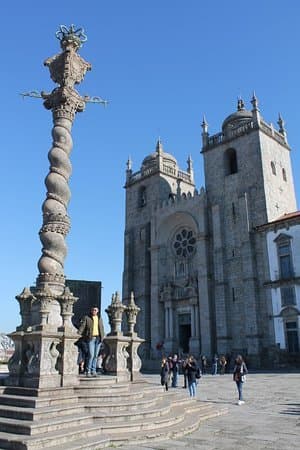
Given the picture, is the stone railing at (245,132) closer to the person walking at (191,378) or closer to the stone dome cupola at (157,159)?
the stone dome cupola at (157,159)

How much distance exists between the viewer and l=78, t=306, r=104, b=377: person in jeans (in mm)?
10742

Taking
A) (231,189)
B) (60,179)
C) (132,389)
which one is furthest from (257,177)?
(132,389)

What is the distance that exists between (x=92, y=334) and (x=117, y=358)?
3.88ft

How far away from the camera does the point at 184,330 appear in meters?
37.0

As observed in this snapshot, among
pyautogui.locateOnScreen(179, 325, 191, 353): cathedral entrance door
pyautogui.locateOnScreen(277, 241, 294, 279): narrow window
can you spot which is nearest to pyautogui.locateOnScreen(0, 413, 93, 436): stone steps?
pyautogui.locateOnScreen(277, 241, 294, 279): narrow window

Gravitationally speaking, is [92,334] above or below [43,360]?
above

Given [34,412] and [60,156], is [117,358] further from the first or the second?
[60,156]

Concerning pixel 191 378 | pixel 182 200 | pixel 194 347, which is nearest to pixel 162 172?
pixel 182 200

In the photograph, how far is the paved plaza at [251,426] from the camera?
721 cm

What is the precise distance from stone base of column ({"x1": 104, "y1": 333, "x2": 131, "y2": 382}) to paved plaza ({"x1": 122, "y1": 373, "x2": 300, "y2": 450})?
2729mm

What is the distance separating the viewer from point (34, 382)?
901cm

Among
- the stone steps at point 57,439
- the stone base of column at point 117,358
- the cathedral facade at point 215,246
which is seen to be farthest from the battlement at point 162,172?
the stone steps at point 57,439

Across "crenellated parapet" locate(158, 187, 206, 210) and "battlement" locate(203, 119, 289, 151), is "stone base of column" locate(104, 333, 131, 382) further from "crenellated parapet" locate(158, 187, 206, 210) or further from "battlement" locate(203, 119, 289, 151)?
"battlement" locate(203, 119, 289, 151)

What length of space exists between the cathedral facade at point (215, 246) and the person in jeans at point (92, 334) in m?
20.7
